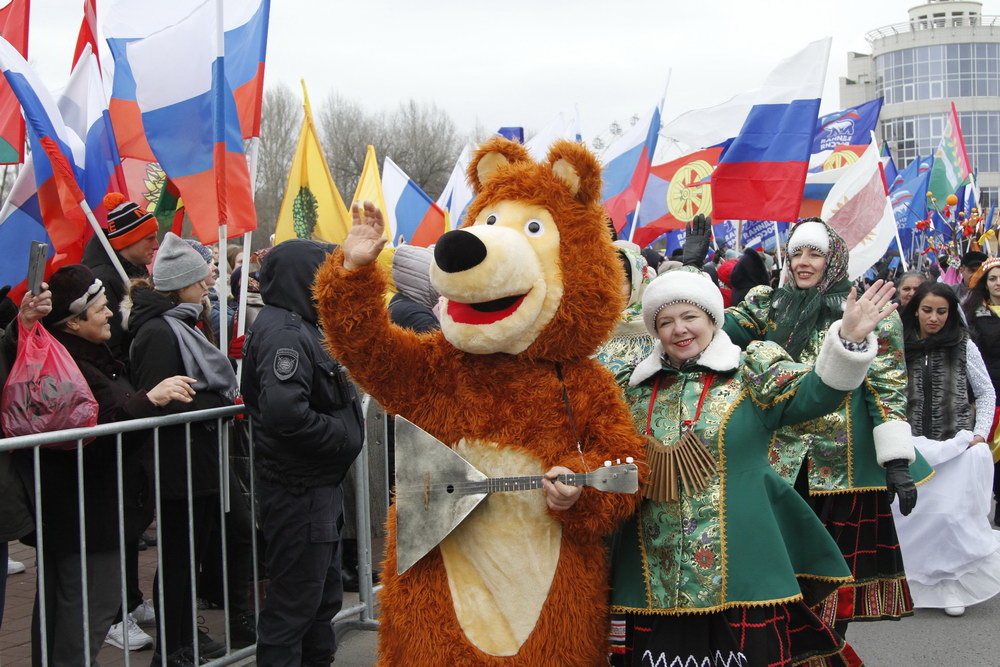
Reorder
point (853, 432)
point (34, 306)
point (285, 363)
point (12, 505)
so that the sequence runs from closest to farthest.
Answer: point (12, 505) < point (34, 306) < point (285, 363) < point (853, 432)

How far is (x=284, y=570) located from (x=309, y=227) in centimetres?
281

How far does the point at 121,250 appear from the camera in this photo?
16.0ft

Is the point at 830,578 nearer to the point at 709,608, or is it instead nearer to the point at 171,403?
the point at 709,608

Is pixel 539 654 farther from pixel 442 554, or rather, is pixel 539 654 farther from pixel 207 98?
pixel 207 98

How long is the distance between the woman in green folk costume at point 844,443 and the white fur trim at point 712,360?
1.15m

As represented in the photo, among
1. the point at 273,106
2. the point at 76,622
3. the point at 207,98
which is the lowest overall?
the point at 76,622

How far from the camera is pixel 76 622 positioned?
339 cm

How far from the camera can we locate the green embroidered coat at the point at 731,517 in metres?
2.79

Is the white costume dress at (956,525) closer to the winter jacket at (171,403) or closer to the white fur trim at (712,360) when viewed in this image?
the white fur trim at (712,360)

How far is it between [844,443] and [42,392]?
10.7 feet

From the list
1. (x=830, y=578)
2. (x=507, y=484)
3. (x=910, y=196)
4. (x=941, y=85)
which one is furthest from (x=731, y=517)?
(x=941, y=85)

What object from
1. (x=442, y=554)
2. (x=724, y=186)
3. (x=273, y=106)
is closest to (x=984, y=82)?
(x=273, y=106)

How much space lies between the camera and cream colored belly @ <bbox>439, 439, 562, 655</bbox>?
268cm

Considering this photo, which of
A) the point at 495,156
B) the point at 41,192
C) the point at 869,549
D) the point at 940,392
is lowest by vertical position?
the point at 869,549
